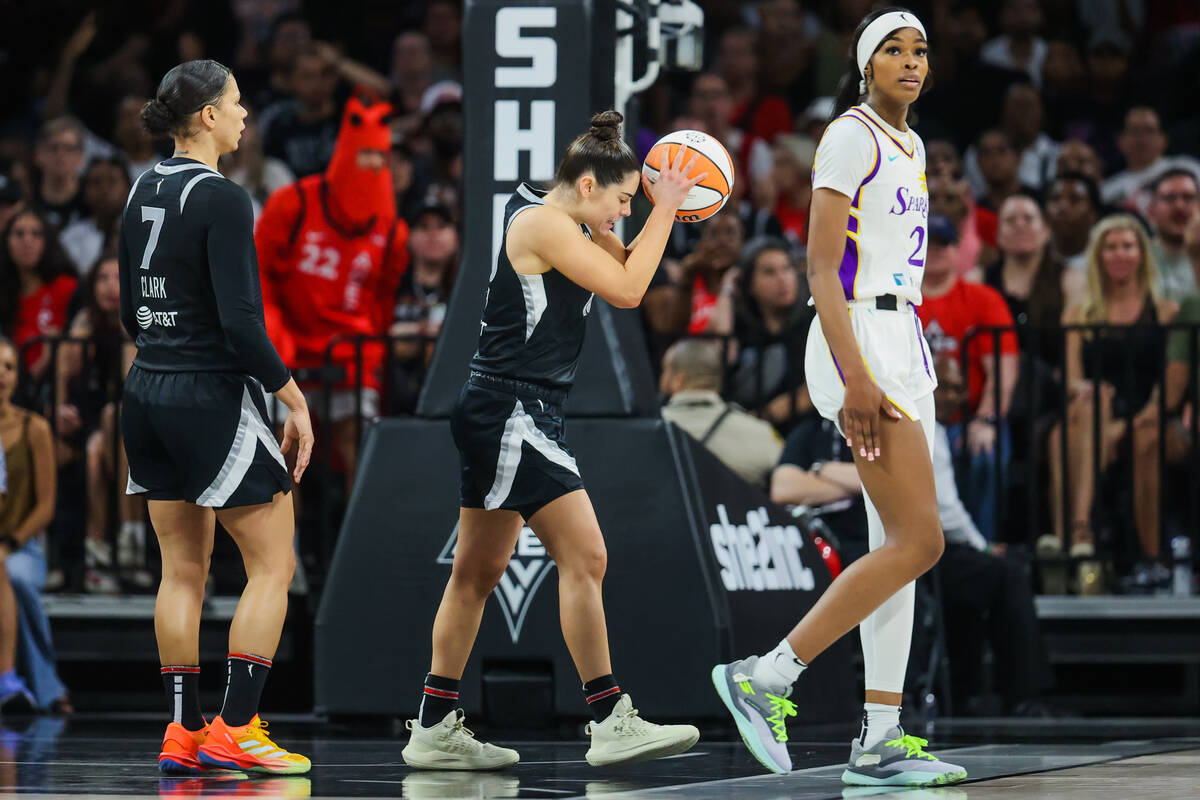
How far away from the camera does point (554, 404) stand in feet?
18.6

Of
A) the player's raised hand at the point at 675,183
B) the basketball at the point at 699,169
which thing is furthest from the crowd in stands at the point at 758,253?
the player's raised hand at the point at 675,183

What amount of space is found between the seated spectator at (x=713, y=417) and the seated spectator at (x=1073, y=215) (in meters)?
3.06

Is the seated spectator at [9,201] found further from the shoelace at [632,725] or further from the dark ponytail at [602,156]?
the shoelace at [632,725]

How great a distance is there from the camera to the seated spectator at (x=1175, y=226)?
10.8 m

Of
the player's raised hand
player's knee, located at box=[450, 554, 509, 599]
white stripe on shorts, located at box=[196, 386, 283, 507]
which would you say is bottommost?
player's knee, located at box=[450, 554, 509, 599]

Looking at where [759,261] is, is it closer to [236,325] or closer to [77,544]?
[77,544]

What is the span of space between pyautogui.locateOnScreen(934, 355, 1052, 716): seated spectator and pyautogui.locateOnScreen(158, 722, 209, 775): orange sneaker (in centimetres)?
408

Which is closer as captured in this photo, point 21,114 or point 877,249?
point 877,249

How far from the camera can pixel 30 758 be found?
632cm

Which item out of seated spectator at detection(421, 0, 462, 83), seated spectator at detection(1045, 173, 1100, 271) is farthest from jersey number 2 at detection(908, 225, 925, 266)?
seated spectator at detection(421, 0, 462, 83)

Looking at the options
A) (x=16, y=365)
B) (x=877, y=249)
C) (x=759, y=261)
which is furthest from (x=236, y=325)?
(x=759, y=261)

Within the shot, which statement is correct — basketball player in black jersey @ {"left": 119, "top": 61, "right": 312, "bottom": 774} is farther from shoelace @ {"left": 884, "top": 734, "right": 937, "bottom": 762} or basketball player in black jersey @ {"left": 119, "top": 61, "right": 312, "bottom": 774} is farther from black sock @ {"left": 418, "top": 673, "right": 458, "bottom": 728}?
shoelace @ {"left": 884, "top": 734, "right": 937, "bottom": 762}

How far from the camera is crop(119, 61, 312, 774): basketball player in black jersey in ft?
18.3

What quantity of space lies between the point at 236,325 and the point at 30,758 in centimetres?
187
